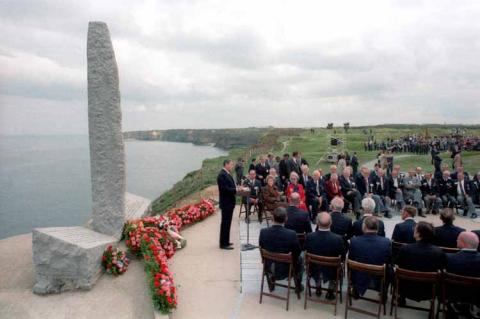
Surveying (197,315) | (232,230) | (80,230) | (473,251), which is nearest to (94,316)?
(197,315)

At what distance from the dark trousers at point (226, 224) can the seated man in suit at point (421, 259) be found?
4.27 m

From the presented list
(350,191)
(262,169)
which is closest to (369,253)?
(350,191)

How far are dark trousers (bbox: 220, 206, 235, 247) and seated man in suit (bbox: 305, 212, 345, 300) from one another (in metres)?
3.09

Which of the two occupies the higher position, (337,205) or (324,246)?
(337,205)

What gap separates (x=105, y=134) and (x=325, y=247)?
18.0ft

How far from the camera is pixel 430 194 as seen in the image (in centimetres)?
1234

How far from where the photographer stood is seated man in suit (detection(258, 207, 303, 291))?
6117mm

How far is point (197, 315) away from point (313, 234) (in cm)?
231

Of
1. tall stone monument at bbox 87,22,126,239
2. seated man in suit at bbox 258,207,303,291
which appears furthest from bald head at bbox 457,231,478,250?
tall stone monument at bbox 87,22,126,239

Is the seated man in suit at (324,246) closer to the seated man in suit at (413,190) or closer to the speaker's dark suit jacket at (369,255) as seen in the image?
the speaker's dark suit jacket at (369,255)

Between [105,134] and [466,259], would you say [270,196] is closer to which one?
[105,134]

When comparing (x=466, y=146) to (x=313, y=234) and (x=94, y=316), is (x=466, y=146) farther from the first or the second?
(x=94, y=316)

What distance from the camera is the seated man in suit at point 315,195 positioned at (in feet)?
36.5

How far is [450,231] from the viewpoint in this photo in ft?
20.6
